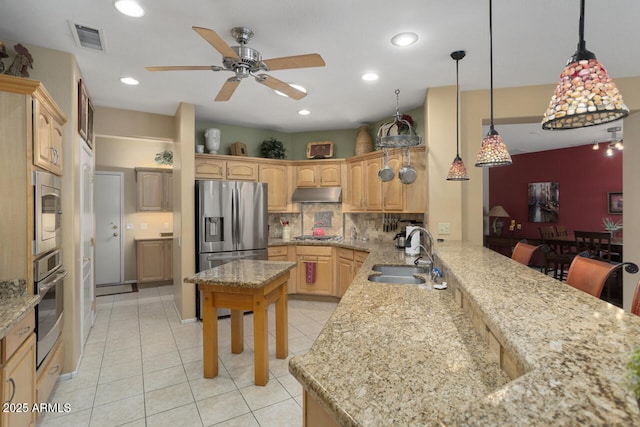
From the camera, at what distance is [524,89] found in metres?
3.37

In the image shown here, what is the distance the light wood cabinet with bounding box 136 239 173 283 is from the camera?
18.4ft

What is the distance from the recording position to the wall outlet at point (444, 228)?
3.42m

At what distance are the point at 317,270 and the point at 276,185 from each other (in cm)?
143

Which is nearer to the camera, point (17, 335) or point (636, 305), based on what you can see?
point (636, 305)

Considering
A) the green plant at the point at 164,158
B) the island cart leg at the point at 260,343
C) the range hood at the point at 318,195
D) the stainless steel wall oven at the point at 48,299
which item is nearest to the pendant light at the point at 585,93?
the island cart leg at the point at 260,343

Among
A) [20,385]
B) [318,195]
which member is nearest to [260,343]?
[20,385]

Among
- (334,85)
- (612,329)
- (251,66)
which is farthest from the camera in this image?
(334,85)

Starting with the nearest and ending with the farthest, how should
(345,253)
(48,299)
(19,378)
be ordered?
(19,378) < (48,299) < (345,253)

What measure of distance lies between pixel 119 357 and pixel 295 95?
9.42ft

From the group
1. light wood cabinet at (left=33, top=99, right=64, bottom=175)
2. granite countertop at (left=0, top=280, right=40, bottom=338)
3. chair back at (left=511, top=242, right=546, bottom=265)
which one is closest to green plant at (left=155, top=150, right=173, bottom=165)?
light wood cabinet at (left=33, top=99, right=64, bottom=175)

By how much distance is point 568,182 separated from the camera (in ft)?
22.7

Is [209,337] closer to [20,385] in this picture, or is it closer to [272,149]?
[20,385]

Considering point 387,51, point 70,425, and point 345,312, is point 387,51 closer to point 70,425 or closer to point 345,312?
point 345,312

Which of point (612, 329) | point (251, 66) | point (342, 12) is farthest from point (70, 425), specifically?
point (342, 12)
